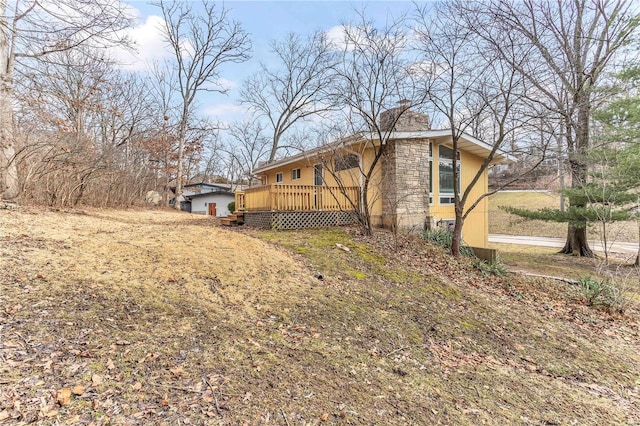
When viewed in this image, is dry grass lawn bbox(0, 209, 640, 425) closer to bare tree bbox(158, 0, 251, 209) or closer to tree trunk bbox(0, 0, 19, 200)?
tree trunk bbox(0, 0, 19, 200)

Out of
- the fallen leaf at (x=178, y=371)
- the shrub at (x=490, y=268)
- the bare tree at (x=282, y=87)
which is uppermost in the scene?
the bare tree at (x=282, y=87)

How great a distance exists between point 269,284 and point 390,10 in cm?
752

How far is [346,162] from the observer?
34.3ft

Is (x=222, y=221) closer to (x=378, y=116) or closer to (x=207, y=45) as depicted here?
(x=378, y=116)

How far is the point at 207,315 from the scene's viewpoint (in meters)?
3.47

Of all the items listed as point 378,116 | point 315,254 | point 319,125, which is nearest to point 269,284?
point 315,254

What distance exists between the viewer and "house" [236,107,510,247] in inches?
387

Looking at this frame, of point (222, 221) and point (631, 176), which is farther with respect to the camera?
point (222, 221)

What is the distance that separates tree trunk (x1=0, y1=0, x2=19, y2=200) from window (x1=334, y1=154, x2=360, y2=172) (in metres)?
8.48

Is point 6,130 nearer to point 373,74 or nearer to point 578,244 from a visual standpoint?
point 373,74

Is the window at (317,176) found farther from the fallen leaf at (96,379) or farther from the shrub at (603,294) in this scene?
the fallen leaf at (96,379)

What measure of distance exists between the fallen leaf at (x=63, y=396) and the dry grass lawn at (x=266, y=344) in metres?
0.01

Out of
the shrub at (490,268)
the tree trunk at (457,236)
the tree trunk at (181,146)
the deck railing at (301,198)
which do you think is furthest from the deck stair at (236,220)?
the tree trunk at (181,146)

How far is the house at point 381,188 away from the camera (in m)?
9.84
